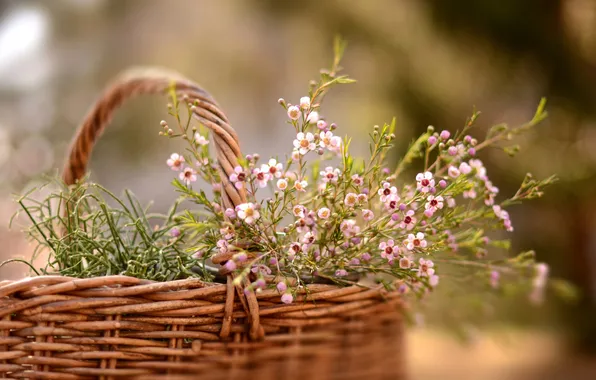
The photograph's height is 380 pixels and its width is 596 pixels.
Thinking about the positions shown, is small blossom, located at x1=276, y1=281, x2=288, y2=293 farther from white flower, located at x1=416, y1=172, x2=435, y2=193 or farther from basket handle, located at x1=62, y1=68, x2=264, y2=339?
white flower, located at x1=416, y1=172, x2=435, y2=193

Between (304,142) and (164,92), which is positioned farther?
(164,92)

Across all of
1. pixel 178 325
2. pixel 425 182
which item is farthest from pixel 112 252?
pixel 425 182

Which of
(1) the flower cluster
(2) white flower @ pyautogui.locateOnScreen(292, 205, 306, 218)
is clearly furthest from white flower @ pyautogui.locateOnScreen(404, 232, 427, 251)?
(2) white flower @ pyautogui.locateOnScreen(292, 205, 306, 218)

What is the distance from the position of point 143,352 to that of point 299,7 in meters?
1.97

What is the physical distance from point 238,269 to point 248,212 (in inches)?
2.4

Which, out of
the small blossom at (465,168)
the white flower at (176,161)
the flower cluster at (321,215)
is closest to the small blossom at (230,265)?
the flower cluster at (321,215)

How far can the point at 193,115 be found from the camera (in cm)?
66

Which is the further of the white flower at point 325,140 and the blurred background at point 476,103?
the blurred background at point 476,103

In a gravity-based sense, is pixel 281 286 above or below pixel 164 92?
below

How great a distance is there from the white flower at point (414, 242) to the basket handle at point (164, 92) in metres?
0.17

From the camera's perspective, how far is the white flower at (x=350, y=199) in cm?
58

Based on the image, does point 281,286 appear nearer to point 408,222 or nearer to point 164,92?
point 408,222

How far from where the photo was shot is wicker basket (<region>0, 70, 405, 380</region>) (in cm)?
57

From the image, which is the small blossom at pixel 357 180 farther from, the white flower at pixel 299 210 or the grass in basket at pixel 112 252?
the grass in basket at pixel 112 252
